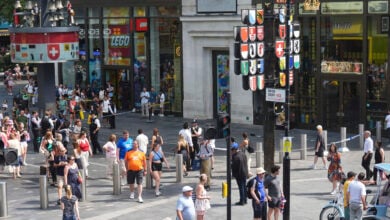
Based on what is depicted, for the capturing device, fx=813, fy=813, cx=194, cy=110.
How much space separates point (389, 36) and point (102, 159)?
39.0ft

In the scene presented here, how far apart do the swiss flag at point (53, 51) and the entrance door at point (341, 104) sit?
10.9 m

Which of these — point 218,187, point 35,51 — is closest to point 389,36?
point 218,187

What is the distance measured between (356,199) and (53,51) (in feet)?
60.2

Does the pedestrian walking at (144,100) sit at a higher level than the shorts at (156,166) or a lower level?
higher

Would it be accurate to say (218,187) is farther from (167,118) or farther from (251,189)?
(167,118)

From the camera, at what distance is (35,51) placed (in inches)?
1270

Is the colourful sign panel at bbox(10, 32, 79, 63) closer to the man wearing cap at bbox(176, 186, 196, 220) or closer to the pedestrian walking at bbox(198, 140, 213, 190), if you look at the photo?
the pedestrian walking at bbox(198, 140, 213, 190)

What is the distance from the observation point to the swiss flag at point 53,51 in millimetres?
32263

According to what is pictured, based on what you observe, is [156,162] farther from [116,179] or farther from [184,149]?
[184,149]

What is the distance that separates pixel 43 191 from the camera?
20.7 metres

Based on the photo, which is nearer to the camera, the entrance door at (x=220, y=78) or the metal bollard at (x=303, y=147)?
the metal bollard at (x=303, y=147)

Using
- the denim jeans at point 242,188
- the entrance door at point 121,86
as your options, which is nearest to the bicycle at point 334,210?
the denim jeans at point 242,188

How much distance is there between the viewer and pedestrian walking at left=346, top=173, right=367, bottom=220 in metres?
17.0

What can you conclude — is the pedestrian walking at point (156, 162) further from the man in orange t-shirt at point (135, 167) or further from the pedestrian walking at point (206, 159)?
the pedestrian walking at point (206, 159)
